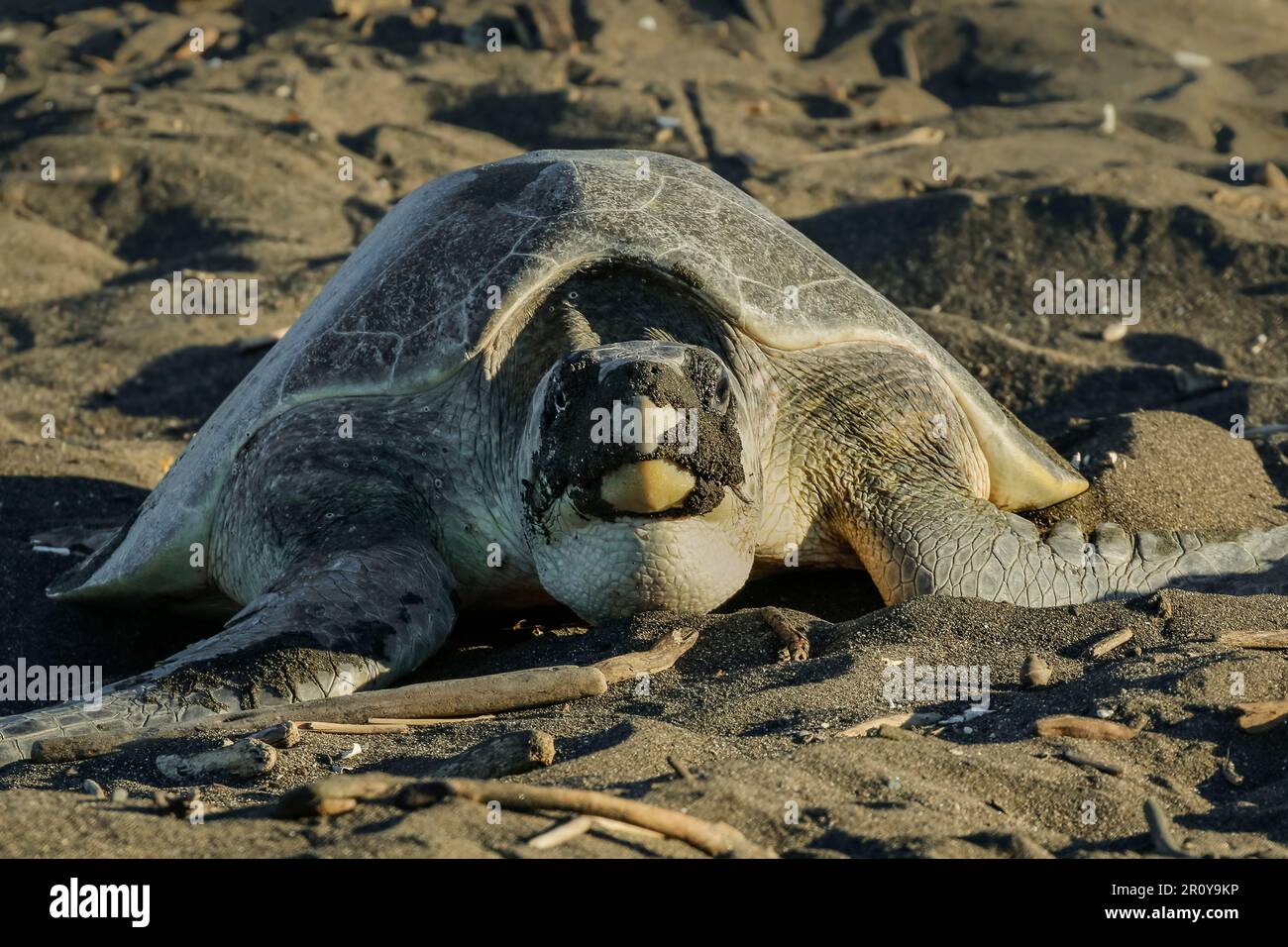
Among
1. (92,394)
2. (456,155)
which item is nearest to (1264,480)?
(92,394)

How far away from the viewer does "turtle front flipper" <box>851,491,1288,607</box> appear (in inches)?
151

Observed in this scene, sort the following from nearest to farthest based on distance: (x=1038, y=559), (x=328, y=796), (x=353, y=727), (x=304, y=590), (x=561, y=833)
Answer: (x=561, y=833) < (x=328, y=796) < (x=353, y=727) < (x=304, y=590) < (x=1038, y=559)

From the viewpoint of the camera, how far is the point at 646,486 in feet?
11.0

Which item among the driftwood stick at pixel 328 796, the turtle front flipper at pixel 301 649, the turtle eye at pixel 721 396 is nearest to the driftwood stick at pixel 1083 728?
the turtle eye at pixel 721 396

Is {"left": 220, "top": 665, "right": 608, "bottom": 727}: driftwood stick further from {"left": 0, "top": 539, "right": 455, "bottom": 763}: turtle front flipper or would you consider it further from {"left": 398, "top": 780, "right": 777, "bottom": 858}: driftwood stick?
{"left": 398, "top": 780, "right": 777, "bottom": 858}: driftwood stick

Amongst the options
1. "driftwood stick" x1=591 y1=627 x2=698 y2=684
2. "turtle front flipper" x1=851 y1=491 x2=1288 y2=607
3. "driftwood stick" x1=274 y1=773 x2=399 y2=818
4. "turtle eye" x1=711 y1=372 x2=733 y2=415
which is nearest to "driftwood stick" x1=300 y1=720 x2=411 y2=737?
"driftwood stick" x1=591 y1=627 x2=698 y2=684

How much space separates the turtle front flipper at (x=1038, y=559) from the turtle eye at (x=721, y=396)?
0.75m

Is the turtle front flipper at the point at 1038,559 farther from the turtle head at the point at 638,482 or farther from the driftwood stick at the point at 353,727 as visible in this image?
the driftwood stick at the point at 353,727

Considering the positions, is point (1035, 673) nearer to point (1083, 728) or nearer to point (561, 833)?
point (1083, 728)

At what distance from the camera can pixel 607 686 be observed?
3270 millimetres

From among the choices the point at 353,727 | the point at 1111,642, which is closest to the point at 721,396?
the point at 1111,642

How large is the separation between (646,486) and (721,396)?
14.5 inches

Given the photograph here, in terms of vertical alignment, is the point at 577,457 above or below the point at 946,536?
above

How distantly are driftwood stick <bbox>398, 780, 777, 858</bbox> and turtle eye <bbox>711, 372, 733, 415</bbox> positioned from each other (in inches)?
54.3
